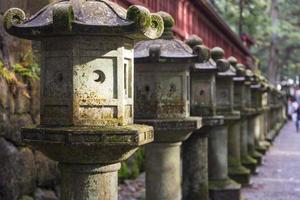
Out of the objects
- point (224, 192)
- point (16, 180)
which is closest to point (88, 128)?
point (16, 180)

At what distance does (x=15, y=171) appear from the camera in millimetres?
7406

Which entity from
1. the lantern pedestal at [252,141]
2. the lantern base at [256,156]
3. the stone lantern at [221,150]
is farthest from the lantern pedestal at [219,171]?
the lantern base at [256,156]

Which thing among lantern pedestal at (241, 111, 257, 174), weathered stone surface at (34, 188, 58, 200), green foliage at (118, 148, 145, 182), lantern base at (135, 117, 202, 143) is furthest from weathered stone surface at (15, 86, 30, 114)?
lantern pedestal at (241, 111, 257, 174)

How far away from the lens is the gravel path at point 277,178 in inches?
460

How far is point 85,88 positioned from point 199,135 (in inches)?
179

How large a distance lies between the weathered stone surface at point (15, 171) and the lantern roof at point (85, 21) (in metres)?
3.14

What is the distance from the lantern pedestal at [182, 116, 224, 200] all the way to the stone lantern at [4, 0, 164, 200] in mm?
4147

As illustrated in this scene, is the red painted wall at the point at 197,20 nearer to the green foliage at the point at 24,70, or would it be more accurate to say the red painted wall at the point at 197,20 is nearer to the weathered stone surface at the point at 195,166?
the green foliage at the point at 24,70

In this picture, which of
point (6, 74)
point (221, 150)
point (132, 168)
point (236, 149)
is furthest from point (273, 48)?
point (6, 74)

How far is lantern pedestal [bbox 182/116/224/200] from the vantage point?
340 inches

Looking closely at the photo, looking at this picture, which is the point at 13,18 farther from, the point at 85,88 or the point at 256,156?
the point at 256,156

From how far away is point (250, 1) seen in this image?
35469mm

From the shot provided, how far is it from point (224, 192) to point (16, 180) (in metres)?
3.73

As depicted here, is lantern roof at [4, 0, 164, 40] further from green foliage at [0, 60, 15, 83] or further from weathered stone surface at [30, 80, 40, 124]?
weathered stone surface at [30, 80, 40, 124]
